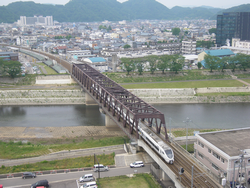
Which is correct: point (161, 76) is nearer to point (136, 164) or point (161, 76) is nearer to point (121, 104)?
point (121, 104)

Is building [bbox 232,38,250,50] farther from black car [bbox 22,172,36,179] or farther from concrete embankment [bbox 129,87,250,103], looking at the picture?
black car [bbox 22,172,36,179]

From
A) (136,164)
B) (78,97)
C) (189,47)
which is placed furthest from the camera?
(189,47)

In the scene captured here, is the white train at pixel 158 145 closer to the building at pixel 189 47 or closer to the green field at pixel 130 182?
the green field at pixel 130 182

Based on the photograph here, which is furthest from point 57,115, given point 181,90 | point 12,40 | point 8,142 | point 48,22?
point 48,22

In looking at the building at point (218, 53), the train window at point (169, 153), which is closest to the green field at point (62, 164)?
the train window at point (169, 153)

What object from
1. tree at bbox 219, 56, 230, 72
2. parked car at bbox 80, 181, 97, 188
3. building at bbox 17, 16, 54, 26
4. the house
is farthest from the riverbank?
building at bbox 17, 16, 54, 26

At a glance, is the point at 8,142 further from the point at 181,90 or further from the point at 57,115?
the point at 181,90

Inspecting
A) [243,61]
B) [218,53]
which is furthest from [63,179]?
[218,53]
